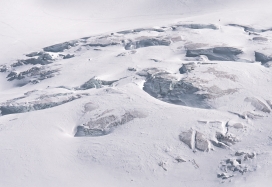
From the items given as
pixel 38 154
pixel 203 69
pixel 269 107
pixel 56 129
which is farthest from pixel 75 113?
pixel 269 107

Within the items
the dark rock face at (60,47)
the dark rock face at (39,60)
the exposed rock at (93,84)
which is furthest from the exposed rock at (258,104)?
the dark rock face at (60,47)

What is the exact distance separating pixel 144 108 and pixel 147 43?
9605mm

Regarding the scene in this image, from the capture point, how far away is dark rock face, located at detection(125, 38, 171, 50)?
23.8 metres

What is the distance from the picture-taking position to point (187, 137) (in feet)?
45.2

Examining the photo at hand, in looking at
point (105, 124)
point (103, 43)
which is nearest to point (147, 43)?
point (103, 43)

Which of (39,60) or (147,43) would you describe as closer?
(147,43)

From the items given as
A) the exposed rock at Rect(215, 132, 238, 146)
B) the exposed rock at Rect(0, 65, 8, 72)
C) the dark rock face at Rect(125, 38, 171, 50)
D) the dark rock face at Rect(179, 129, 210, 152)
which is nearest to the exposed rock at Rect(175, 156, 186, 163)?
the dark rock face at Rect(179, 129, 210, 152)

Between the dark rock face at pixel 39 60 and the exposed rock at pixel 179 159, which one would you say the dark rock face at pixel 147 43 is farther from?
the exposed rock at pixel 179 159

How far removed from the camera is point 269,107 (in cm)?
1520

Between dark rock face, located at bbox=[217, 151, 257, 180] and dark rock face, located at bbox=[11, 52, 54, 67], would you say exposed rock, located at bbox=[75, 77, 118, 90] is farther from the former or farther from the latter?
dark rock face, located at bbox=[217, 151, 257, 180]

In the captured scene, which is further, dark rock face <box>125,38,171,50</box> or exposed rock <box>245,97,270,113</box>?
dark rock face <box>125,38,171,50</box>

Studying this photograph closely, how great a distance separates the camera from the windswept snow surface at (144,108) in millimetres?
12695

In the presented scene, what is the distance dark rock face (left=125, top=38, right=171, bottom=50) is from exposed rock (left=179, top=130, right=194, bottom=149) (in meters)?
10.8

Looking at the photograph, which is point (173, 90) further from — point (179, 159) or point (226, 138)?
point (179, 159)
